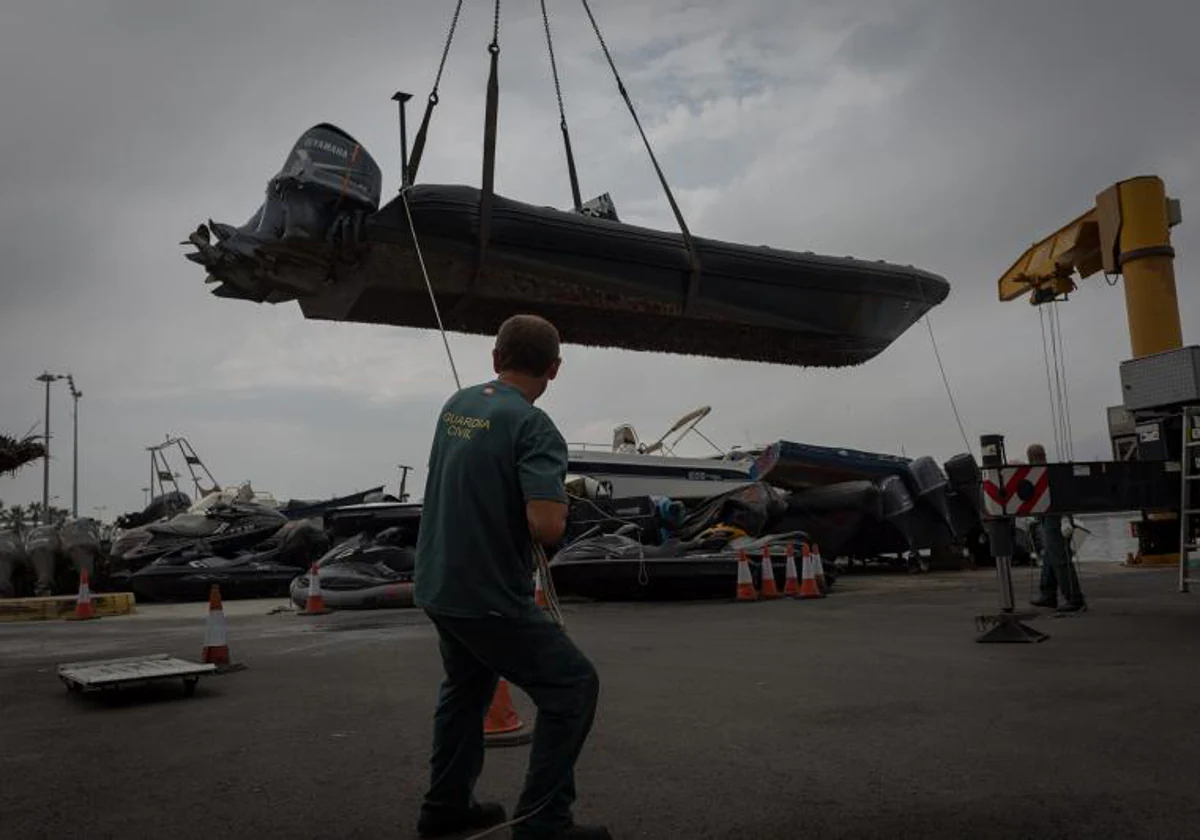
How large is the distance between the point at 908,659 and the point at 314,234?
17.9ft

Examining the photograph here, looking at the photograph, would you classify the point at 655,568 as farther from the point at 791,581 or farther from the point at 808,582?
the point at 808,582

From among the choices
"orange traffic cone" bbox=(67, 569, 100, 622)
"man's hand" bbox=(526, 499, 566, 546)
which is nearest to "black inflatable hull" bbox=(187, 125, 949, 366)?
"man's hand" bbox=(526, 499, 566, 546)

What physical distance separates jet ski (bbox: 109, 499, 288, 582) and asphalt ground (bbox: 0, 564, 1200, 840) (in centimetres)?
990

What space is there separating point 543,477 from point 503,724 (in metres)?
1.99

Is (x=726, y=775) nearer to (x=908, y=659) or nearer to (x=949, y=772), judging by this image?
(x=949, y=772)

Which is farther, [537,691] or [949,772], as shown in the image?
[949,772]

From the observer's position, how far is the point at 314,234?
7609 mm

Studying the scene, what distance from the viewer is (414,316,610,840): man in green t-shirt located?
2.37 meters

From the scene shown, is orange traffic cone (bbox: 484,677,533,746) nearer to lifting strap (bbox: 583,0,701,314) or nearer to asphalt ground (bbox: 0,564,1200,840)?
asphalt ground (bbox: 0,564,1200,840)

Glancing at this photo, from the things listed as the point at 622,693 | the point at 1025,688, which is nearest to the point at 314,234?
the point at 622,693

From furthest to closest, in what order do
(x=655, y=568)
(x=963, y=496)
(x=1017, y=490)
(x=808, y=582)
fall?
(x=963, y=496) < (x=808, y=582) < (x=655, y=568) < (x=1017, y=490)

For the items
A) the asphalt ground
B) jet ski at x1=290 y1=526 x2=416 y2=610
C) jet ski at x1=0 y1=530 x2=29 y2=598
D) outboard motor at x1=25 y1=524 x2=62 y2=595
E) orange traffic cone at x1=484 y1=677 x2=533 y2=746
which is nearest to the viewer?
the asphalt ground

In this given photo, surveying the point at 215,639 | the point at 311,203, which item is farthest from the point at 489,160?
the point at 215,639

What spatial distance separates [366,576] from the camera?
1231 cm
